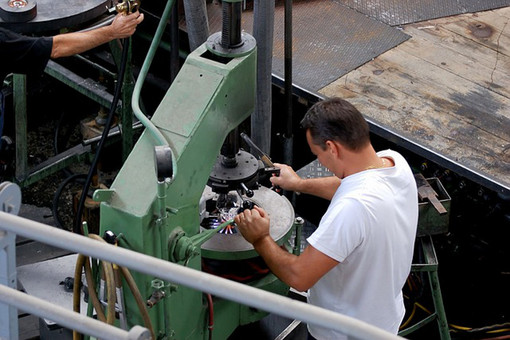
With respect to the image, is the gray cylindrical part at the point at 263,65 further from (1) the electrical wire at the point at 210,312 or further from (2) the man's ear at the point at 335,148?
(1) the electrical wire at the point at 210,312

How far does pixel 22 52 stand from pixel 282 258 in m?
1.46

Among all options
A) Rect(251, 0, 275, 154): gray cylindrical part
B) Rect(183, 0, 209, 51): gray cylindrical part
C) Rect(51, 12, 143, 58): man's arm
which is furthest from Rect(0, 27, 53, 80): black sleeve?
Rect(251, 0, 275, 154): gray cylindrical part

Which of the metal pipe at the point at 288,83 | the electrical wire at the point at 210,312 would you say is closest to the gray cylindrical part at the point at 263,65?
the metal pipe at the point at 288,83

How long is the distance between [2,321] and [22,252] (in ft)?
7.53

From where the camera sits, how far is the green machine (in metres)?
2.77

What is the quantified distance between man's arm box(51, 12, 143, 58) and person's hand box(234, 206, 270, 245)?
1.02 meters

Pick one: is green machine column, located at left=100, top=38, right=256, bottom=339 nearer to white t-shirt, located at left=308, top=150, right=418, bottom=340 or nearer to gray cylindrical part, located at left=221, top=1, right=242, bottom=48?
gray cylindrical part, located at left=221, top=1, right=242, bottom=48

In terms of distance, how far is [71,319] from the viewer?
201cm

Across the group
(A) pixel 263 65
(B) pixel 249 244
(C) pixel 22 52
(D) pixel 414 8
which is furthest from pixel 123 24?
(D) pixel 414 8

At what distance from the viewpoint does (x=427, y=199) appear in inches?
167

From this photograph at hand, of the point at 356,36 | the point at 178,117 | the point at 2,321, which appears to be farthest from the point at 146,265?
the point at 356,36

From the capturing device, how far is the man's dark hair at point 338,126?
116 inches

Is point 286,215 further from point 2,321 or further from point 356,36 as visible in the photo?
point 356,36

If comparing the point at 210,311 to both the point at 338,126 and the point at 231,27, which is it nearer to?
the point at 338,126
